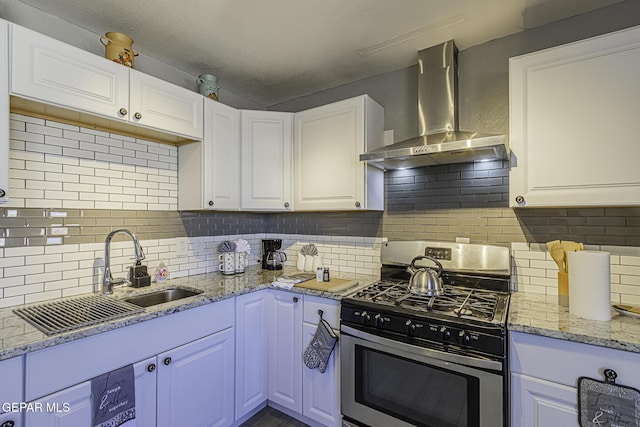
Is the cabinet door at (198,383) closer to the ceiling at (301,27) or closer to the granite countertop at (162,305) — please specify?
the granite countertop at (162,305)

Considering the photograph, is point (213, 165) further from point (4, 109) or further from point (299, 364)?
point (299, 364)

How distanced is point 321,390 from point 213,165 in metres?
1.72

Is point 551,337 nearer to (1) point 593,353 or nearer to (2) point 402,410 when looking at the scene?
(1) point 593,353

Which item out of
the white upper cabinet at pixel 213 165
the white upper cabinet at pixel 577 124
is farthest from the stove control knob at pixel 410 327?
the white upper cabinet at pixel 213 165

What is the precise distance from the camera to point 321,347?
1.90 meters

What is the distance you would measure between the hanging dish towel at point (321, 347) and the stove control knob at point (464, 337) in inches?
28.9

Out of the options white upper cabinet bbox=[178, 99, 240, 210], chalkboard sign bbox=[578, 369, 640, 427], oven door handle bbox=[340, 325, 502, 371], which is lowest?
chalkboard sign bbox=[578, 369, 640, 427]

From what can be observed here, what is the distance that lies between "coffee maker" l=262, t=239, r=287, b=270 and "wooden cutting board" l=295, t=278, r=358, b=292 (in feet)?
1.86

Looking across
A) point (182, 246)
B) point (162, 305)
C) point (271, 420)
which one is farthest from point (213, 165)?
point (271, 420)

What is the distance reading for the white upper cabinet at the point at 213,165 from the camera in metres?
2.26

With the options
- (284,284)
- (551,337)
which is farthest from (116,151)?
(551,337)

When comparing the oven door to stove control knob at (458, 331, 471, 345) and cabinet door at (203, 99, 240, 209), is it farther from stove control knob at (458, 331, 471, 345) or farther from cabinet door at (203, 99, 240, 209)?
cabinet door at (203, 99, 240, 209)

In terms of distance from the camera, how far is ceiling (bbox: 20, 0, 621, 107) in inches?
67.2

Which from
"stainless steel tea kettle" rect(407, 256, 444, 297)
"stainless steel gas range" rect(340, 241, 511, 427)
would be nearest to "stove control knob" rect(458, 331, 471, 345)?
"stainless steel gas range" rect(340, 241, 511, 427)
